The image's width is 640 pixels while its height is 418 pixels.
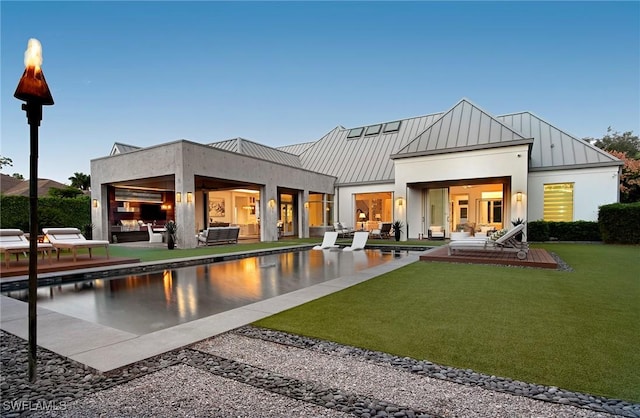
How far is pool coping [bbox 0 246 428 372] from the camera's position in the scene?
9.79 ft

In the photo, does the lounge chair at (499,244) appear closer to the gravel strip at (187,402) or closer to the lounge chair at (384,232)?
the gravel strip at (187,402)

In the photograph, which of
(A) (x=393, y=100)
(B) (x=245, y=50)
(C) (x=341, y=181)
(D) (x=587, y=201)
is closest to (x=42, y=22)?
(B) (x=245, y=50)

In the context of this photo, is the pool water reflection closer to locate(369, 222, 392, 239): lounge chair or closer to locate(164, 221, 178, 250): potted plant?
locate(164, 221, 178, 250): potted plant

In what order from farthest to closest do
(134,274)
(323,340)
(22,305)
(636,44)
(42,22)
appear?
(636,44), (42,22), (134,274), (22,305), (323,340)

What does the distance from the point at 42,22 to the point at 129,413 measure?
13.4m

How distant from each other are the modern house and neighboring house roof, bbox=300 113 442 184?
0.09 metres

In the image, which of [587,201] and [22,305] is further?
[587,201]

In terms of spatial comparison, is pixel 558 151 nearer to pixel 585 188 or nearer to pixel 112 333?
pixel 585 188

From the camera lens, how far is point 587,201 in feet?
49.9

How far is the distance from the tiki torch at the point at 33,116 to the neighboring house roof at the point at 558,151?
19047mm

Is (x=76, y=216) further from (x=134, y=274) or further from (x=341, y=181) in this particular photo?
(x=341, y=181)

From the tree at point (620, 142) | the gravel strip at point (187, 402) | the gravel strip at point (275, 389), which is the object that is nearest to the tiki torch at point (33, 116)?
the gravel strip at point (275, 389)

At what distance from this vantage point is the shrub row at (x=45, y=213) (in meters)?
15.1

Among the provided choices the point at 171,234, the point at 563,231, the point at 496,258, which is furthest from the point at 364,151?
the point at 496,258
